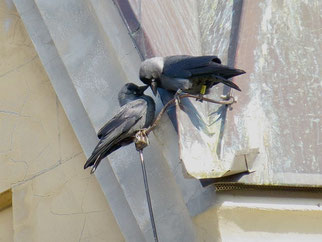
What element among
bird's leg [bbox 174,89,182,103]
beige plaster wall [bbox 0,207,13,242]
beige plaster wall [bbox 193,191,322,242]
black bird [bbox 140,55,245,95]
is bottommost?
beige plaster wall [bbox 193,191,322,242]

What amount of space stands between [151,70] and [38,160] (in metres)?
0.98

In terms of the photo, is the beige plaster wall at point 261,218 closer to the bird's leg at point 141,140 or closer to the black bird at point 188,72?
the bird's leg at point 141,140

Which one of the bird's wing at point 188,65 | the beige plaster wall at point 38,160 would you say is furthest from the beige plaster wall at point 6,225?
the bird's wing at point 188,65

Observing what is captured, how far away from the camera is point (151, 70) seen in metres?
7.16

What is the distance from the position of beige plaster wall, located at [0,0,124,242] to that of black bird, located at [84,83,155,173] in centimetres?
50

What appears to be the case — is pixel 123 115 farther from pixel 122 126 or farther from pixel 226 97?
pixel 226 97

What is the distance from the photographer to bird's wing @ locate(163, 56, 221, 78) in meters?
7.10

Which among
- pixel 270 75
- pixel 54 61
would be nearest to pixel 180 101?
pixel 270 75

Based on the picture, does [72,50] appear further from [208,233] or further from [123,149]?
[208,233]

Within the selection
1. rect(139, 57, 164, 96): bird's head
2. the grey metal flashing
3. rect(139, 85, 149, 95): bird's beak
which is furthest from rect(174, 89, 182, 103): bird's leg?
the grey metal flashing

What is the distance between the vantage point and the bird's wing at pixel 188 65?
710cm

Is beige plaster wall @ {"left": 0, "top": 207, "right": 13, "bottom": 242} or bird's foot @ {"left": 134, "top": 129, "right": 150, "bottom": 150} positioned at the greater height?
bird's foot @ {"left": 134, "top": 129, "right": 150, "bottom": 150}

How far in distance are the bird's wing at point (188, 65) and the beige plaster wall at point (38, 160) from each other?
0.71 meters

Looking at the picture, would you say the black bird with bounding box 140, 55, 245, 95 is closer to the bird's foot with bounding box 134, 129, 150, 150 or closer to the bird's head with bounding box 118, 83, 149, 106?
the bird's head with bounding box 118, 83, 149, 106
